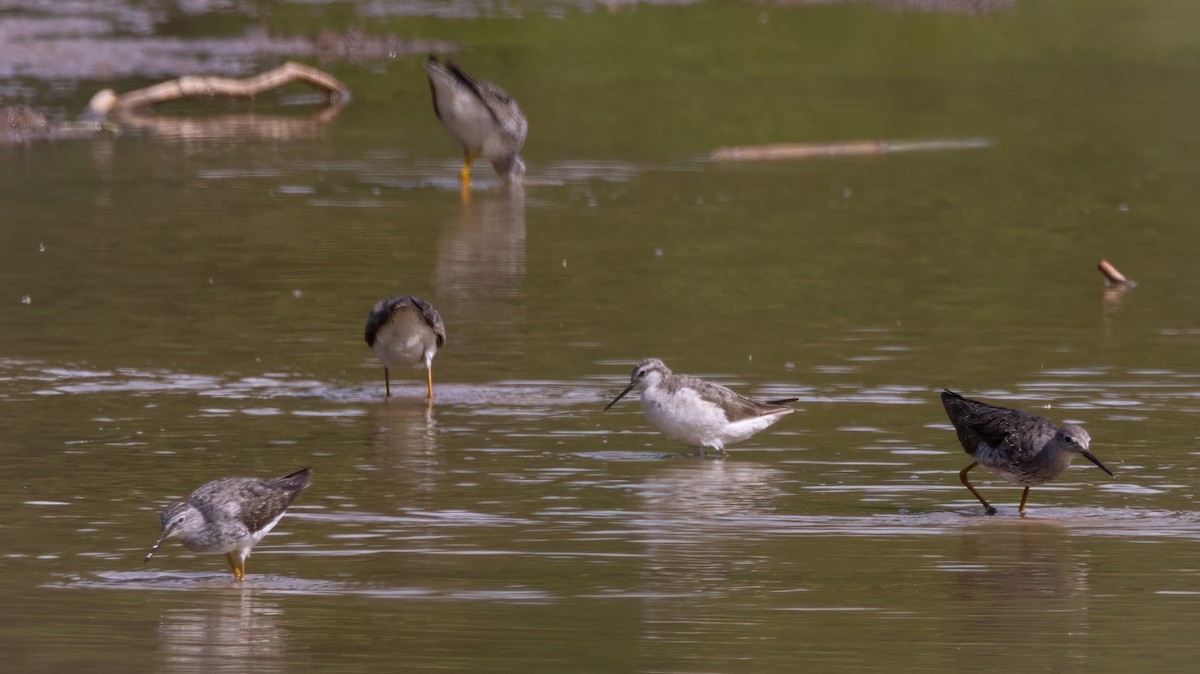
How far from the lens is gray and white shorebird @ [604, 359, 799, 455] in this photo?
1328cm

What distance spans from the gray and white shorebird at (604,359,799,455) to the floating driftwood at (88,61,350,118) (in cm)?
1865

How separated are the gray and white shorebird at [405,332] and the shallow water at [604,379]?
1.17ft

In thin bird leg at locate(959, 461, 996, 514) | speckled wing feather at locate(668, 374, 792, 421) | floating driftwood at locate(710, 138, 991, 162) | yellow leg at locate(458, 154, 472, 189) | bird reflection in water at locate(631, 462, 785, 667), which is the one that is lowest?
bird reflection in water at locate(631, 462, 785, 667)

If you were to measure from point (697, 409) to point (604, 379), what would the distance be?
235cm

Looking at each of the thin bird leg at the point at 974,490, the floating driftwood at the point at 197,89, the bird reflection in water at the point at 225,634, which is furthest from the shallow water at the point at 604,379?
the floating driftwood at the point at 197,89

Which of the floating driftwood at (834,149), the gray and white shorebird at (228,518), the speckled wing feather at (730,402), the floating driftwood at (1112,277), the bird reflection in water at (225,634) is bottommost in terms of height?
the bird reflection in water at (225,634)

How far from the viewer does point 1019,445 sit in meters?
11.6

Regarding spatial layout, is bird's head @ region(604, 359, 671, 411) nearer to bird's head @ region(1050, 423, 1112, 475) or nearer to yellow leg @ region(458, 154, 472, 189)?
bird's head @ region(1050, 423, 1112, 475)

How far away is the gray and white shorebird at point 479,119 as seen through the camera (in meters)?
24.9

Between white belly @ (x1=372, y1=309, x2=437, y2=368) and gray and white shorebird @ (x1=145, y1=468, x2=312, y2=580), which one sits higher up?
white belly @ (x1=372, y1=309, x2=437, y2=368)

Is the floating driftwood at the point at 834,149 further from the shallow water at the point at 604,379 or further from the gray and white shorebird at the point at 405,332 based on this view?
the gray and white shorebird at the point at 405,332

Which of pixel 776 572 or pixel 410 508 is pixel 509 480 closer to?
pixel 410 508

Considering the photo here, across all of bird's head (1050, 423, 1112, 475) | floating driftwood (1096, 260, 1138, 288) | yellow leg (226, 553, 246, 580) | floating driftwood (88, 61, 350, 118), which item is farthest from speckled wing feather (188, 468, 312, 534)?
floating driftwood (88, 61, 350, 118)

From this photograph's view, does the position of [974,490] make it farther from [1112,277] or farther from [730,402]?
[1112,277]
